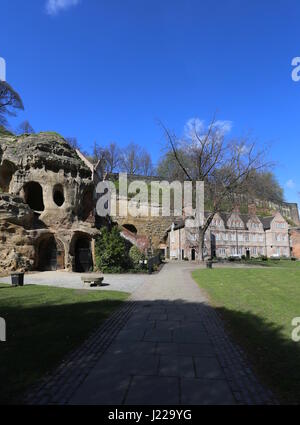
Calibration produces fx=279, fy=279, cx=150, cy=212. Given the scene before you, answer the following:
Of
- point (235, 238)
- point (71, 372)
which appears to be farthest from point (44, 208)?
point (235, 238)

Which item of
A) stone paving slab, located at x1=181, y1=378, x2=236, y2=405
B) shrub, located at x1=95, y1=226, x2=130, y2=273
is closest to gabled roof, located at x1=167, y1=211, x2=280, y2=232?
shrub, located at x1=95, y1=226, x2=130, y2=273

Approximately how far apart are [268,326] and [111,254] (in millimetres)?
17781

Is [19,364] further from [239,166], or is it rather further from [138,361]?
[239,166]

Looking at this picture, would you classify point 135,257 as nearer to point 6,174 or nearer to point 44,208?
point 44,208

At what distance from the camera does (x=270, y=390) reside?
4.02m

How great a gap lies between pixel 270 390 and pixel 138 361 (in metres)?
2.19

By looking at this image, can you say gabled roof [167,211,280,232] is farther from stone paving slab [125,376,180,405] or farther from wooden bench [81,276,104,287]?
stone paving slab [125,376,180,405]

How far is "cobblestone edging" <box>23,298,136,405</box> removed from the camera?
12.4ft

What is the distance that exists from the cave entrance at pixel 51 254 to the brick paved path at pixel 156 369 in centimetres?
1887

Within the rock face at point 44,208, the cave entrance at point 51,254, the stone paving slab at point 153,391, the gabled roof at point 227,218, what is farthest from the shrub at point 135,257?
the gabled roof at point 227,218

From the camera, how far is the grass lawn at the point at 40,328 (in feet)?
14.4

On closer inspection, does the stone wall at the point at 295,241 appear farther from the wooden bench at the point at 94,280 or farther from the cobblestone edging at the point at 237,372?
the cobblestone edging at the point at 237,372

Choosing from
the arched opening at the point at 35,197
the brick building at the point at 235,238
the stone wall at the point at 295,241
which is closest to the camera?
the arched opening at the point at 35,197

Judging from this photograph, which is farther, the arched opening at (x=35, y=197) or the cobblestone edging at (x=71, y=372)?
the arched opening at (x=35, y=197)
